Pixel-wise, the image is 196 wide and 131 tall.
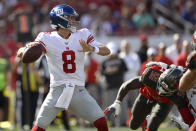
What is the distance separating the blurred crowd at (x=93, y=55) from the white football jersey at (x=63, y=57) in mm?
1353

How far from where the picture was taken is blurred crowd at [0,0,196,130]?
10.7 metres

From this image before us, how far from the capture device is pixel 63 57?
6129mm

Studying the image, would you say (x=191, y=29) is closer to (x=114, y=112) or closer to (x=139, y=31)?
(x=139, y=31)

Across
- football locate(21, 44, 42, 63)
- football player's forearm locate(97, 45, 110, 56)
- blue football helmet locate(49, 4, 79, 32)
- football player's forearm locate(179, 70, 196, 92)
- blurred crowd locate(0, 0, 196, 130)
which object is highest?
blue football helmet locate(49, 4, 79, 32)

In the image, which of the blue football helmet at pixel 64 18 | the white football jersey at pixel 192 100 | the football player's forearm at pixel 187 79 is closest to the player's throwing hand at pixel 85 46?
the blue football helmet at pixel 64 18

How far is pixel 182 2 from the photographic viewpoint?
15.2 metres

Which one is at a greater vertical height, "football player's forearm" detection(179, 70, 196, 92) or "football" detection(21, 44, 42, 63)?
"football" detection(21, 44, 42, 63)

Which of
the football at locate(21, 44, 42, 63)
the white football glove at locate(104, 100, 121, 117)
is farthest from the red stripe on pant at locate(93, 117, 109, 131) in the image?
the football at locate(21, 44, 42, 63)

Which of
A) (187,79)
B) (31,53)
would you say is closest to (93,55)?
(31,53)

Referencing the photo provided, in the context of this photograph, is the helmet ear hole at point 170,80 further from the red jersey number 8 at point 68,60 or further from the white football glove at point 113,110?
the red jersey number 8 at point 68,60

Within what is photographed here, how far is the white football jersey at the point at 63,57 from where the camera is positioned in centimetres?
613

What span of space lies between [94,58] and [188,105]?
6917 millimetres

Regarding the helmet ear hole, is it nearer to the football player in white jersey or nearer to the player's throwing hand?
the football player in white jersey

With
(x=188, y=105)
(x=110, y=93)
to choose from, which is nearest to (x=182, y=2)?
(x=110, y=93)
